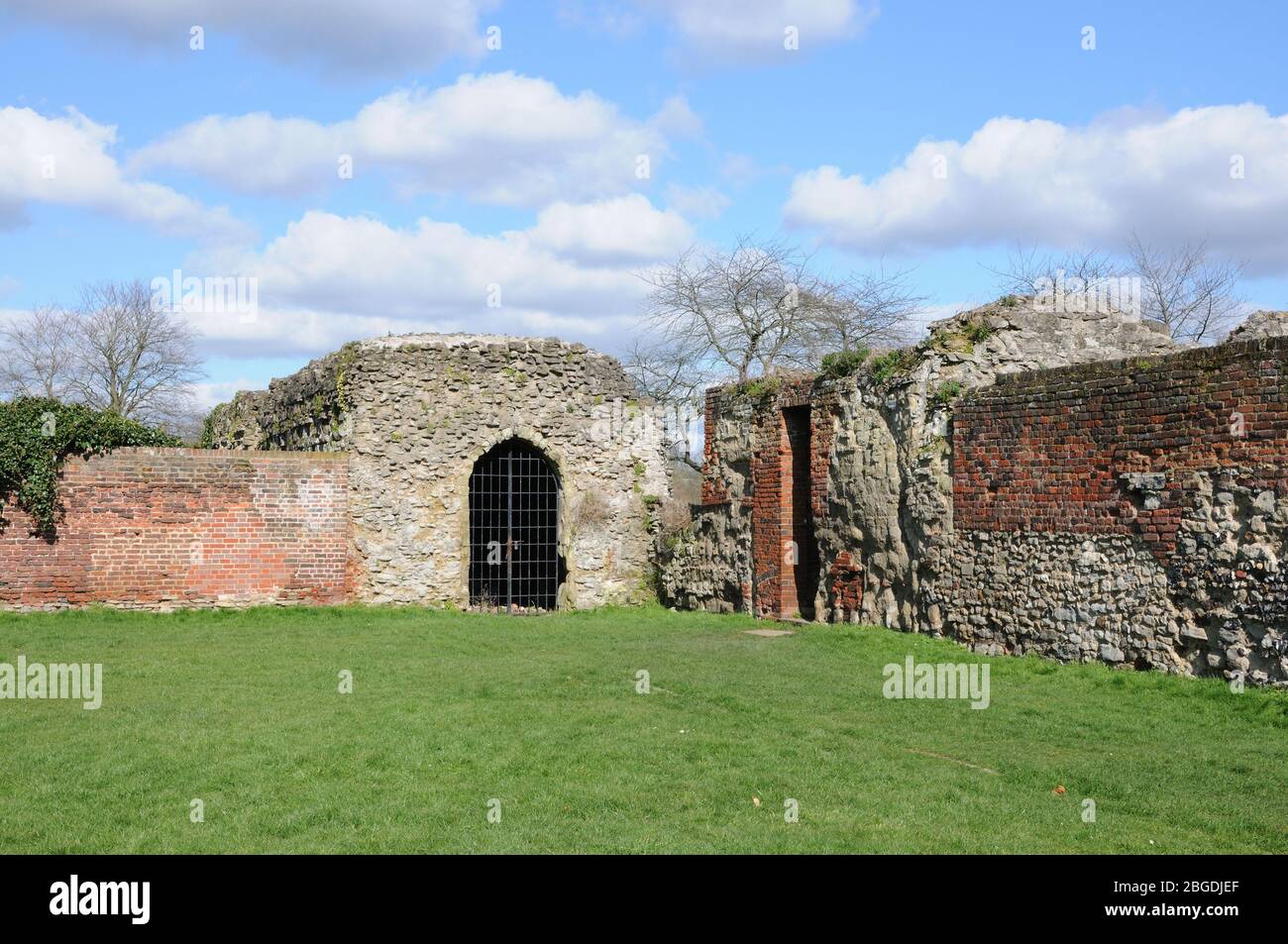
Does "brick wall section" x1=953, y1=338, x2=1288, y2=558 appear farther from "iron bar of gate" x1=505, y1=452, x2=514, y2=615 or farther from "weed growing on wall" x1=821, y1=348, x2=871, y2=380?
"iron bar of gate" x1=505, y1=452, x2=514, y2=615

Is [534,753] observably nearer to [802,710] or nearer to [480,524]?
[802,710]

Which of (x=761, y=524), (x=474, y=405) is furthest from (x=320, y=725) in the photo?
(x=474, y=405)

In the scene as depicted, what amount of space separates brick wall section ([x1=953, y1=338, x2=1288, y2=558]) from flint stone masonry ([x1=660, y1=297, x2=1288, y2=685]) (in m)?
0.02

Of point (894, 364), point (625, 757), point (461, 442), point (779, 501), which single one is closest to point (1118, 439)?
point (894, 364)

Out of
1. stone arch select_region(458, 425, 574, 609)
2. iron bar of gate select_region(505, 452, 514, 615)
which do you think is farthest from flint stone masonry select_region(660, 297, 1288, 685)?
iron bar of gate select_region(505, 452, 514, 615)

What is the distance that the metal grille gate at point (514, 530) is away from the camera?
19234 millimetres

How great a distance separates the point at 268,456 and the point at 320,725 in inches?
380

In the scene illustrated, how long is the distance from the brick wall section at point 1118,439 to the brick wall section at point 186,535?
9.69m

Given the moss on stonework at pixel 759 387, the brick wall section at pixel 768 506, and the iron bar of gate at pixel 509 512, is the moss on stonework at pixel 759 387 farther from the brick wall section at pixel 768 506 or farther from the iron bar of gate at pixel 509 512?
the iron bar of gate at pixel 509 512

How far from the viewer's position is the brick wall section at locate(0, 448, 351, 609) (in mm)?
16172

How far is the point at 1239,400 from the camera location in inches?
401

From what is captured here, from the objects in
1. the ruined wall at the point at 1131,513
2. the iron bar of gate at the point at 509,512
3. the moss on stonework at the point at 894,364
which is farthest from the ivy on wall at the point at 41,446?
the ruined wall at the point at 1131,513

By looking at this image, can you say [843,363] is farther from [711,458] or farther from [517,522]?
[517,522]

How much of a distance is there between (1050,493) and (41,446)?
1319cm
